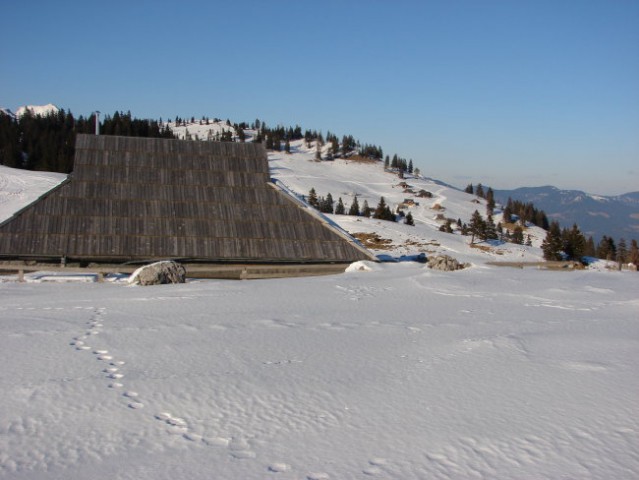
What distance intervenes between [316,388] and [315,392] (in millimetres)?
118

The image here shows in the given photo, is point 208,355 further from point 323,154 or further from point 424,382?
point 323,154

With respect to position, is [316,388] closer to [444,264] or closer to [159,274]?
[159,274]

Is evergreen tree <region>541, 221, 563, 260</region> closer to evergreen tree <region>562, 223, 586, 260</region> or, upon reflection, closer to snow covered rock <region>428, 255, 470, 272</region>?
evergreen tree <region>562, 223, 586, 260</region>

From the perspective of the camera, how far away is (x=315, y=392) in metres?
5.93

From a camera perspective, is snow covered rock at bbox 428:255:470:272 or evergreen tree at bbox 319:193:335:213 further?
evergreen tree at bbox 319:193:335:213

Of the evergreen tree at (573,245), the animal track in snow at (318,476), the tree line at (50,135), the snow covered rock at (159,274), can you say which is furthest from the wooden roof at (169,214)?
the evergreen tree at (573,245)

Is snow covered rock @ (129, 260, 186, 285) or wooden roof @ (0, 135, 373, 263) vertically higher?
wooden roof @ (0, 135, 373, 263)

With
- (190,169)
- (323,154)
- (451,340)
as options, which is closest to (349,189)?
(323,154)

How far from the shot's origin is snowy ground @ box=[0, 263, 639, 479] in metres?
4.39

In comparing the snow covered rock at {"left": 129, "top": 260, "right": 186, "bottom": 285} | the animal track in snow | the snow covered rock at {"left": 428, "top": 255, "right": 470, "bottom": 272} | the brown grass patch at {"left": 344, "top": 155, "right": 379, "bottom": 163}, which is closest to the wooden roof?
the snow covered rock at {"left": 129, "top": 260, "right": 186, "bottom": 285}

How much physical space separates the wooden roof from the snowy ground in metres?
6.12

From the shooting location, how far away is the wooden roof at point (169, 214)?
16.6 metres

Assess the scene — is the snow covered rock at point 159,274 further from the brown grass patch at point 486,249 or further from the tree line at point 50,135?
the tree line at point 50,135

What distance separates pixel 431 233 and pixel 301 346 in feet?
158
